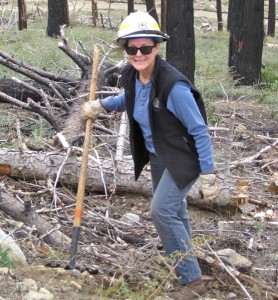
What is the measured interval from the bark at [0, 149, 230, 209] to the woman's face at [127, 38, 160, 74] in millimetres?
2117

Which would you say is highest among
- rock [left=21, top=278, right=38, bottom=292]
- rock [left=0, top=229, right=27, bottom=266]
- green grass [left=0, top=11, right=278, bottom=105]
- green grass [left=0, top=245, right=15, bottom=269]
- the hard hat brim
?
the hard hat brim

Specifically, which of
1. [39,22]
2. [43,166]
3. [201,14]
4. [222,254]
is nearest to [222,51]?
[39,22]

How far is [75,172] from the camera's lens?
6656 mm

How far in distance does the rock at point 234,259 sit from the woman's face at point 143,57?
5.02ft

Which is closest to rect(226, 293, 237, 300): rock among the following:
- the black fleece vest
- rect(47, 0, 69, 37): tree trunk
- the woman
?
the woman

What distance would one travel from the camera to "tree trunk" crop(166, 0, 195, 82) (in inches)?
458

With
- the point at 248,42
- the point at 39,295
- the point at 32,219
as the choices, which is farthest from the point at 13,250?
the point at 248,42

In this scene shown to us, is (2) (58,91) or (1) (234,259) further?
(2) (58,91)

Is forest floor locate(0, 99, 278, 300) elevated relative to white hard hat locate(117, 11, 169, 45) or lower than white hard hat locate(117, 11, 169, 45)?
lower

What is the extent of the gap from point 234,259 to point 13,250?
1588 mm

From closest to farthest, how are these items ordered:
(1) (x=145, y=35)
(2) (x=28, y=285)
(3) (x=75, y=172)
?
(2) (x=28, y=285), (1) (x=145, y=35), (3) (x=75, y=172)

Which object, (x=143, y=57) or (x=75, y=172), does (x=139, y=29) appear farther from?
(x=75, y=172)

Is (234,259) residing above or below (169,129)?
below

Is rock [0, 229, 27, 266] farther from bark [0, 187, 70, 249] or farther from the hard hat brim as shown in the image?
the hard hat brim
